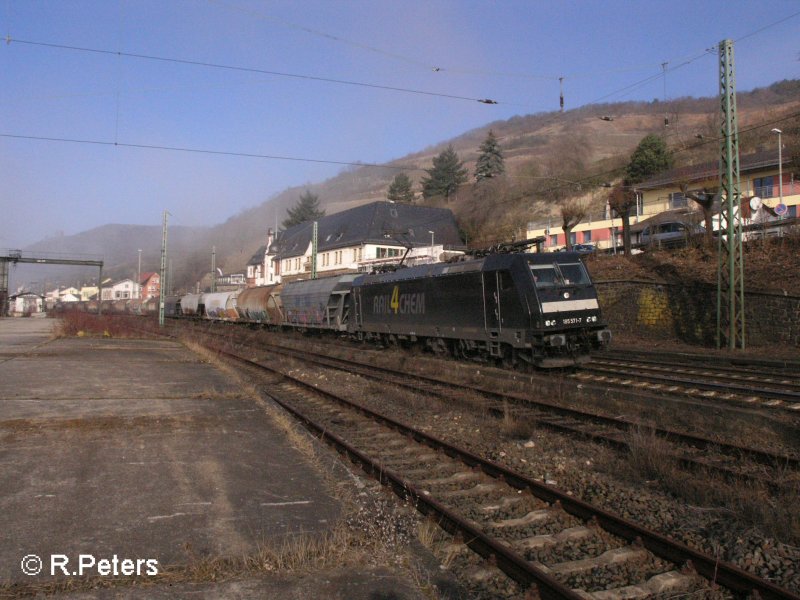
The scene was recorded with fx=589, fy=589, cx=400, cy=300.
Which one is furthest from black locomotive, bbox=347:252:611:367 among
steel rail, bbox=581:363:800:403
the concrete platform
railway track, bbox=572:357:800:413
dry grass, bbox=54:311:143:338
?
dry grass, bbox=54:311:143:338

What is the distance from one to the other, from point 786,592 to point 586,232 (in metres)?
58.4

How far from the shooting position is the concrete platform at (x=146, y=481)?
4602 mm

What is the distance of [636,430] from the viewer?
858cm

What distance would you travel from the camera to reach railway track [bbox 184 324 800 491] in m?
6.68

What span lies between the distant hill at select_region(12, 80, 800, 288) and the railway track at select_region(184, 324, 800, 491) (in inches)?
932

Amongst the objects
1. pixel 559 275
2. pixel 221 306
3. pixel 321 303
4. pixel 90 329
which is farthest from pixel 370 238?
pixel 559 275

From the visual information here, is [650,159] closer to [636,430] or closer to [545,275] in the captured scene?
[545,275]

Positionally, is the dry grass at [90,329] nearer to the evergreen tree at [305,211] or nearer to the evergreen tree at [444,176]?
the evergreen tree at [444,176]

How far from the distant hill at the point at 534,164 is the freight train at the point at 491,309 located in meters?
15.6

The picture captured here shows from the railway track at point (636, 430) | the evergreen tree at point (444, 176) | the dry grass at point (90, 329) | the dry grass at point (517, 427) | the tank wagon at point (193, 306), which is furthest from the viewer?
the evergreen tree at point (444, 176)

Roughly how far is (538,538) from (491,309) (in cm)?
1094

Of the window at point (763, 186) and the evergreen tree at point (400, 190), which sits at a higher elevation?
the evergreen tree at point (400, 190)

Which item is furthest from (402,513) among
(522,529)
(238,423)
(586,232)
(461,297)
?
(586,232)

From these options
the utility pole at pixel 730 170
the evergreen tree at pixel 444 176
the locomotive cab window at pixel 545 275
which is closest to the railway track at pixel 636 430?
the locomotive cab window at pixel 545 275
